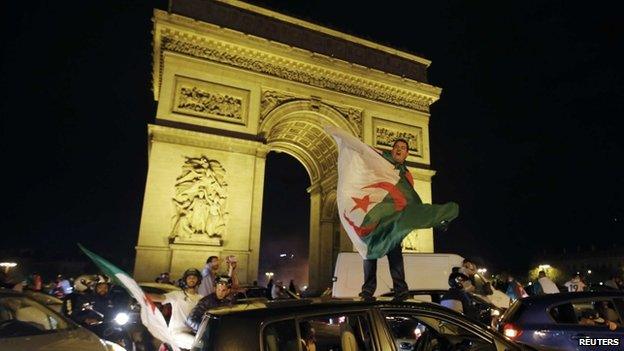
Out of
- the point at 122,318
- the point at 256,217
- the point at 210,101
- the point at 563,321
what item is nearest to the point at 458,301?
the point at 563,321

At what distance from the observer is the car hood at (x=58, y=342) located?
374 centimetres

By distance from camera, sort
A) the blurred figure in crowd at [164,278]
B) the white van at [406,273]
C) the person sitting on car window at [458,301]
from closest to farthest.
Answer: the person sitting on car window at [458,301] < the white van at [406,273] < the blurred figure in crowd at [164,278]

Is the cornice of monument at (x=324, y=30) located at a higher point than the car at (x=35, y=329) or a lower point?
higher

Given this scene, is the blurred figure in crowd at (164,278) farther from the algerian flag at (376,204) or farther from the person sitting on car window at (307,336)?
the person sitting on car window at (307,336)

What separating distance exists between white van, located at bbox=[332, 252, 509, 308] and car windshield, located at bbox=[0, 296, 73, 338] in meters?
6.40

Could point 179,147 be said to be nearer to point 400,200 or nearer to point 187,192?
point 187,192

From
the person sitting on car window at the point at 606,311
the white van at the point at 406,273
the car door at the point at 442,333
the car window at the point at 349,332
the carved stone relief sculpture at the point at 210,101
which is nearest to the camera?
the car window at the point at 349,332

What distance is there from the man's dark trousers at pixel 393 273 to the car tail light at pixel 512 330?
1.49m

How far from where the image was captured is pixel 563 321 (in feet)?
16.0

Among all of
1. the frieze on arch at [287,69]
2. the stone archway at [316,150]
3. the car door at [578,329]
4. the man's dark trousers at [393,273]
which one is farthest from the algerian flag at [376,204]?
the frieze on arch at [287,69]

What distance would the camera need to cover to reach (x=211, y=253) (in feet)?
46.0

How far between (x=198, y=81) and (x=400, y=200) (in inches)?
504

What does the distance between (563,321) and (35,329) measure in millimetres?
5866
